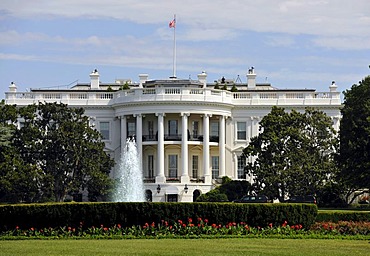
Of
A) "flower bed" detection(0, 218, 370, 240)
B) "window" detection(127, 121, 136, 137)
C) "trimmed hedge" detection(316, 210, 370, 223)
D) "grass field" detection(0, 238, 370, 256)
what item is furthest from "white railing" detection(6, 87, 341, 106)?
"grass field" detection(0, 238, 370, 256)

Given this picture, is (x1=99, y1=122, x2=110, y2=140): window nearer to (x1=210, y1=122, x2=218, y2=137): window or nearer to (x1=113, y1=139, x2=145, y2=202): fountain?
(x1=113, y1=139, x2=145, y2=202): fountain

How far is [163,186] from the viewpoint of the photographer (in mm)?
89562

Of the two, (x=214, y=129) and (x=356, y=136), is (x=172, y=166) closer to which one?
(x=214, y=129)

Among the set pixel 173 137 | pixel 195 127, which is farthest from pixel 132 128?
pixel 195 127

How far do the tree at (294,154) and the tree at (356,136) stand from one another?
8.20 metres

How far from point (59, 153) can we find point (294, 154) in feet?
56.9

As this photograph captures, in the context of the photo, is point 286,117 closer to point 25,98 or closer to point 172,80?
point 172,80

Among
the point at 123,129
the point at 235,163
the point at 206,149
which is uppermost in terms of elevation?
the point at 123,129

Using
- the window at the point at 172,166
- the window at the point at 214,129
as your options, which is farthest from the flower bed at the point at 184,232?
the window at the point at 214,129

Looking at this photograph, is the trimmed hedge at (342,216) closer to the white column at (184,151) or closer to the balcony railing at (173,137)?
the white column at (184,151)

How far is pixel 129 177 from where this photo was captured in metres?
81.3

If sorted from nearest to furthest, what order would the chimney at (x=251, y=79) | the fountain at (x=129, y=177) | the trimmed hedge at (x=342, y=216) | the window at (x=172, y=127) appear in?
the trimmed hedge at (x=342, y=216) → the fountain at (x=129, y=177) → the window at (x=172, y=127) → the chimney at (x=251, y=79)

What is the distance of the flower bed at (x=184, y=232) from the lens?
4041cm

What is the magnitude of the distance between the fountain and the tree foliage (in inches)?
60.3
